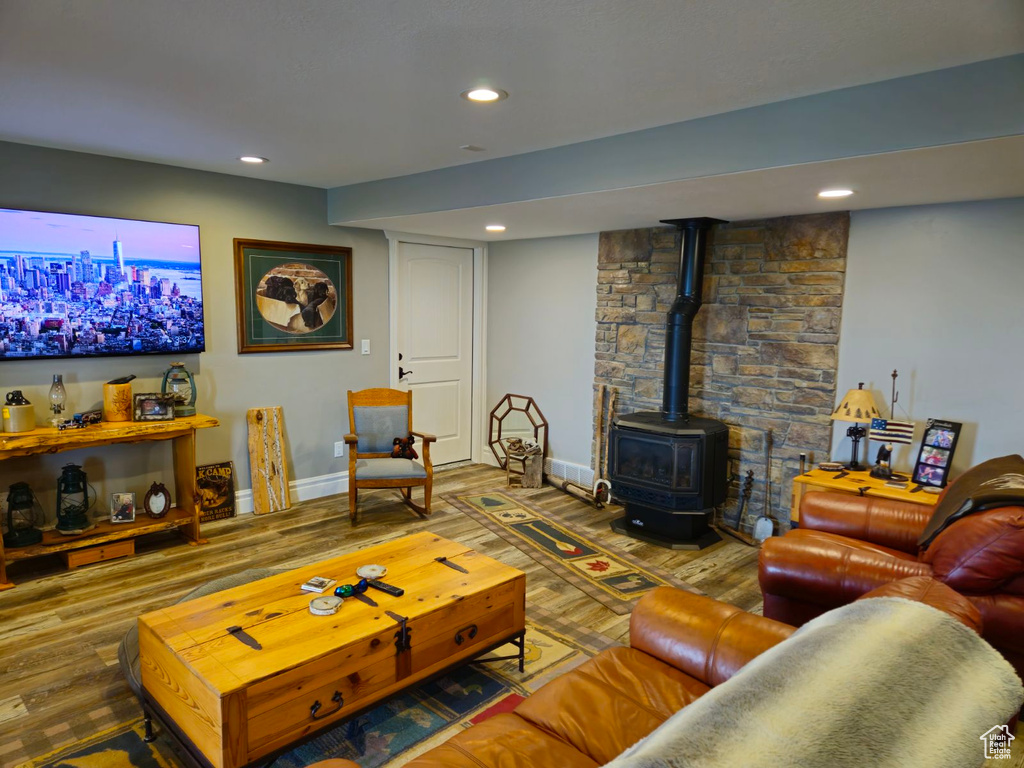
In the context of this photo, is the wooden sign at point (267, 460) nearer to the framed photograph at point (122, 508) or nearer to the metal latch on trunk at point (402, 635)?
the framed photograph at point (122, 508)

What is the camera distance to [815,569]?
243 cm

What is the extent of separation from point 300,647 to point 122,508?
98.5 inches

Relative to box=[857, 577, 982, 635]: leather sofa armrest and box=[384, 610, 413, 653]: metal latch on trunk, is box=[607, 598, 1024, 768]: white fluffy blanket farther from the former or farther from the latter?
box=[384, 610, 413, 653]: metal latch on trunk

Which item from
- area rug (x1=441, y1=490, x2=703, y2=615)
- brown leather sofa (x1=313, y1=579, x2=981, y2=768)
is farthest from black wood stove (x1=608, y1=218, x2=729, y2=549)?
brown leather sofa (x1=313, y1=579, x2=981, y2=768)

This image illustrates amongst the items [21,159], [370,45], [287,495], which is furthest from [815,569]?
[21,159]

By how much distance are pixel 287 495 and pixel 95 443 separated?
144 centimetres

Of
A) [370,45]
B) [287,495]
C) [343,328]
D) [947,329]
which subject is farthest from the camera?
[343,328]

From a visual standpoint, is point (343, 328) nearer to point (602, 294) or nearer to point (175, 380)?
point (175, 380)

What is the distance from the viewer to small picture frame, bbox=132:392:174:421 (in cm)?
387

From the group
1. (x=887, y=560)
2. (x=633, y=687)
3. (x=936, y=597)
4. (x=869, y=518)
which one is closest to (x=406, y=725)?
(x=633, y=687)

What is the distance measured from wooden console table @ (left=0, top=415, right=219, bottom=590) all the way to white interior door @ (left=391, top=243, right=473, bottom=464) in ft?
5.99

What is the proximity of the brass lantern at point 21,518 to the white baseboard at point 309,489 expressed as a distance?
123 cm

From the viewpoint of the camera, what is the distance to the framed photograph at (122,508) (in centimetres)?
386

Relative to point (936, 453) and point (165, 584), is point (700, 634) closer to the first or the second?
point (936, 453)
